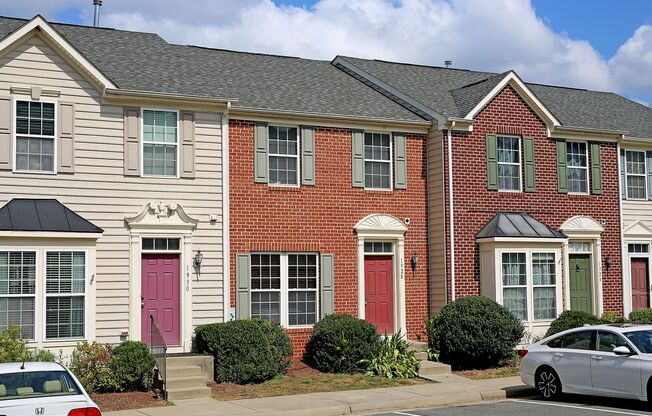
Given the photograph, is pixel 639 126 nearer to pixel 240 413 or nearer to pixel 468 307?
pixel 468 307

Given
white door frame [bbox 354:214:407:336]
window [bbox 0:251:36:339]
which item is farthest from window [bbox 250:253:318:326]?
window [bbox 0:251:36:339]

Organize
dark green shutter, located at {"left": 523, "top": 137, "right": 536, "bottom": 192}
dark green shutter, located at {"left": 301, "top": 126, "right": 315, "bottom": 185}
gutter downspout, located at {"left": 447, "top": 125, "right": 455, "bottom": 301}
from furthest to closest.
→ dark green shutter, located at {"left": 523, "top": 137, "right": 536, "bottom": 192} < gutter downspout, located at {"left": 447, "top": 125, "right": 455, "bottom": 301} < dark green shutter, located at {"left": 301, "top": 126, "right": 315, "bottom": 185}

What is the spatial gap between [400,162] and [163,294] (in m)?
7.18

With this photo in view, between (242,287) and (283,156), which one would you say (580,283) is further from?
(242,287)

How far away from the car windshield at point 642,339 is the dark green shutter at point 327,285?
26.1ft

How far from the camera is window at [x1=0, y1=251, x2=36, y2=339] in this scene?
16.9 m

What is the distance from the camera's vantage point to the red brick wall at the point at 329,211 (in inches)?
800

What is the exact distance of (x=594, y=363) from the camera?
15.0 metres

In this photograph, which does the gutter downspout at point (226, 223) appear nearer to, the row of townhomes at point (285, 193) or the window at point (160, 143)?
the row of townhomes at point (285, 193)

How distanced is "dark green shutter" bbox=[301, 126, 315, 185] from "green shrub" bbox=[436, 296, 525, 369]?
461 cm

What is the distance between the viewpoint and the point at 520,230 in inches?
885

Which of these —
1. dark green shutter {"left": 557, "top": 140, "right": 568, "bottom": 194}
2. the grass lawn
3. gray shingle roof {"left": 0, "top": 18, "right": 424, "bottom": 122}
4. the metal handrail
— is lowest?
the grass lawn

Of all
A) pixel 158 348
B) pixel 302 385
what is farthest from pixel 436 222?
pixel 158 348

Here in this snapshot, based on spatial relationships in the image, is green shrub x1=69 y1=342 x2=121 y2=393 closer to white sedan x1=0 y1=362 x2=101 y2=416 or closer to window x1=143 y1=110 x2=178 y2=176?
window x1=143 y1=110 x2=178 y2=176
